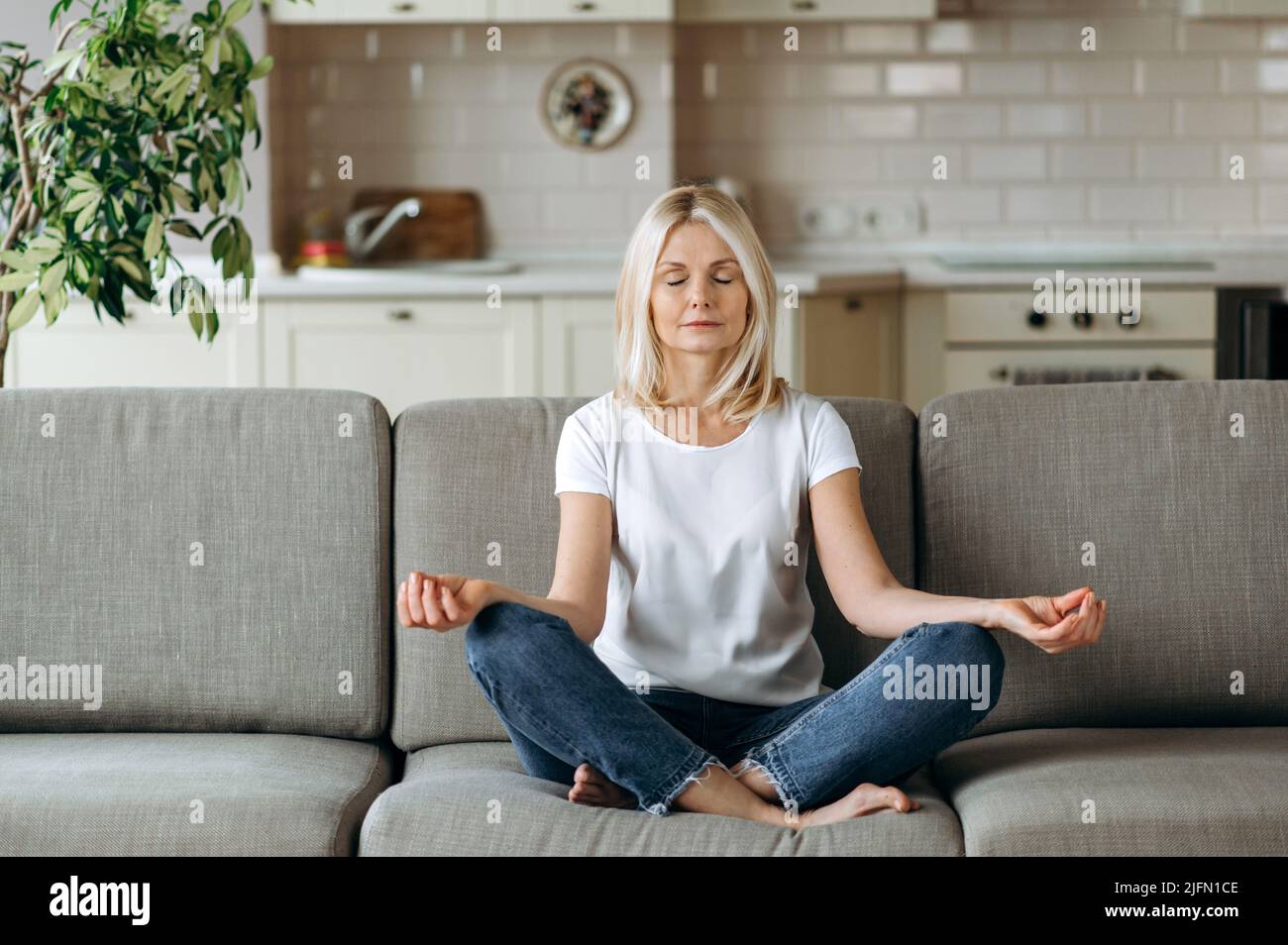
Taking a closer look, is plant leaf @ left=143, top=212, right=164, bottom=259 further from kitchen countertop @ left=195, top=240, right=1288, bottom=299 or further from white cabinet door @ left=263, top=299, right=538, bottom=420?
white cabinet door @ left=263, top=299, right=538, bottom=420

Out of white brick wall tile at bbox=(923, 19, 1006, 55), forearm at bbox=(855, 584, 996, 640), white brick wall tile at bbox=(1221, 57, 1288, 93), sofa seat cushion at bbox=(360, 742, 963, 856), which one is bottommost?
sofa seat cushion at bbox=(360, 742, 963, 856)

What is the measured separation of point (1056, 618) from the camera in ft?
5.11

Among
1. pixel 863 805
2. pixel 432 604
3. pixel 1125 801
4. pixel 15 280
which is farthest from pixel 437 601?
pixel 15 280

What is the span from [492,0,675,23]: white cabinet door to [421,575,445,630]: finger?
262 cm

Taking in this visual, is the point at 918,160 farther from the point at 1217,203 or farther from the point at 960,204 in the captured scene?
the point at 1217,203

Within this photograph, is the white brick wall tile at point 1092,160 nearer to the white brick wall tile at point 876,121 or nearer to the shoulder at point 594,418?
the white brick wall tile at point 876,121

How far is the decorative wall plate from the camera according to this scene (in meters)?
4.06

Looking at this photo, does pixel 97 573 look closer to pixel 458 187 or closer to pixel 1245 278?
pixel 458 187

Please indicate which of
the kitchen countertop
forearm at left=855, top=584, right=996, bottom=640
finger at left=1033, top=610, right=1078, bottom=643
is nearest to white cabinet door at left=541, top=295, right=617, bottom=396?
the kitchen countertop

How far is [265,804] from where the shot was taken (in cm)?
159

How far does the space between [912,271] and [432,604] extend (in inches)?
97.8

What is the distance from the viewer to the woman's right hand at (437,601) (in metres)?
1.53

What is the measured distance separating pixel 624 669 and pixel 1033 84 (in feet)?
9.81

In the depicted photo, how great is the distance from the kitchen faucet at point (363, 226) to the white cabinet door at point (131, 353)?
1.60ft
